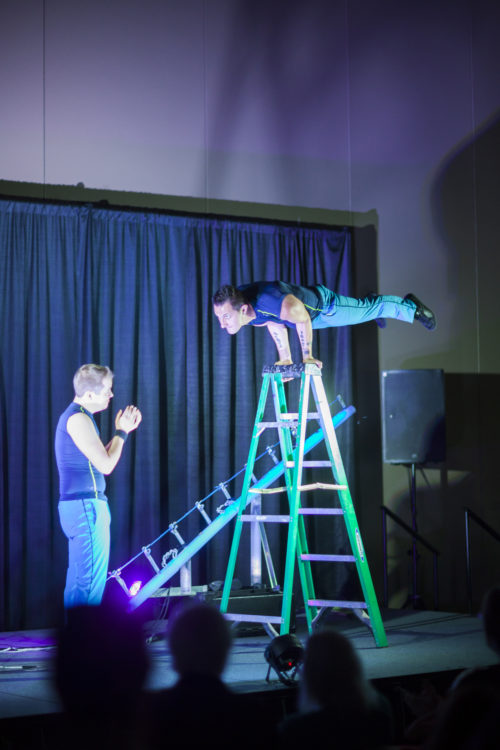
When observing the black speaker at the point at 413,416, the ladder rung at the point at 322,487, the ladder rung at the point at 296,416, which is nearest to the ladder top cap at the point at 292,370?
the ladder rung at the point at 296,416

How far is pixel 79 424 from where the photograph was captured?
386 centimetres

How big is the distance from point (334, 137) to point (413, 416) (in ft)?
8.44

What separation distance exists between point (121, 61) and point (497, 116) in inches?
134

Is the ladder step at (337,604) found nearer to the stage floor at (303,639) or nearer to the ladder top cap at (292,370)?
the stage floor at (303,639)

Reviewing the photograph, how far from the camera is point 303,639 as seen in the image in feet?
15.6

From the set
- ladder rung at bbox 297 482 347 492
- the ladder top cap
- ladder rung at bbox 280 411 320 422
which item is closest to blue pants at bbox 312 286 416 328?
the ladder top cap

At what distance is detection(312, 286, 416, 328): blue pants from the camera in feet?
16.0

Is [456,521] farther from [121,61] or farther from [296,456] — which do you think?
[121,61]

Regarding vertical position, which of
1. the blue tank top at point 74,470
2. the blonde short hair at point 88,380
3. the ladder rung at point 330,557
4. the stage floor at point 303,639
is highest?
the blonde short hair at point 88,380

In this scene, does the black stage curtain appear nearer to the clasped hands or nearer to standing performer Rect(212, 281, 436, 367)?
standing performer Rect(212, 281, 436, 367)

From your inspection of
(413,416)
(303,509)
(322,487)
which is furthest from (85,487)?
(413,416)

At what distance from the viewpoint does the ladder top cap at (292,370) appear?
4453 mm

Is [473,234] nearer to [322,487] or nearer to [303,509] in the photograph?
[322,487]

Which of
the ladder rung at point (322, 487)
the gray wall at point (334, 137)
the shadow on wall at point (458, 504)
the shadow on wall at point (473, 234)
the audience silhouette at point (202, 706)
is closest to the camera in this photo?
the audience silhouette at point (202, 706)
